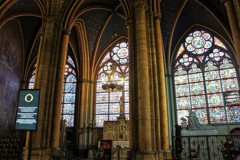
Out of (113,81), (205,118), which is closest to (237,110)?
(205,118)

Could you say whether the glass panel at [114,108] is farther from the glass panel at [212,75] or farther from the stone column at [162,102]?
the stone column at [162,102]

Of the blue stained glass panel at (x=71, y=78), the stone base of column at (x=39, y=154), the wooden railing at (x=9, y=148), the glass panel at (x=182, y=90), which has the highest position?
the blue stained glass panel at (x=71, y=78)

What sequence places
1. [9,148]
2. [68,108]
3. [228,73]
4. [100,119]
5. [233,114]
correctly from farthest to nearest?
[68,108] → [100,119] → [228,73] → [233,114] → [9,148]

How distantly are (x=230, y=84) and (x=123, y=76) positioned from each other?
7.92m

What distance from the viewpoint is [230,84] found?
16.7 m

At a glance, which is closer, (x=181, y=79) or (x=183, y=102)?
(x=183, y=102)

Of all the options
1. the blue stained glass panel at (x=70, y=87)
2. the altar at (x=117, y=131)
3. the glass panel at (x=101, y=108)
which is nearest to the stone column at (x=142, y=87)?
the altar at (x=117, y=131)

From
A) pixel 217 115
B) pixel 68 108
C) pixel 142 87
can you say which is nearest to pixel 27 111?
pixel 142 87

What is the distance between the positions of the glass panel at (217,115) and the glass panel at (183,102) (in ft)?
5.66

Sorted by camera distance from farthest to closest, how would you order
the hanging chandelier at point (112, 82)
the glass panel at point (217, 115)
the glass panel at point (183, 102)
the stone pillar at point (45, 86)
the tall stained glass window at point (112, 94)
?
the tall stained glass window at point (112, 94) → the glass panel at point (183, 102) → the glass panel at point (217, 115) → the hanging chandelier at point (112, 82) → the stone pillar at point (45, 86)

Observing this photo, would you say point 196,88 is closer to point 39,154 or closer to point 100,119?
point 100,119

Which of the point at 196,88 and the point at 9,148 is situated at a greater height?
the point at 196,88

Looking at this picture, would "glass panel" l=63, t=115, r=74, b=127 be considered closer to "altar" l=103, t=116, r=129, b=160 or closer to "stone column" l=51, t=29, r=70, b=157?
"altar" l=103, t=116, r=129, b=160

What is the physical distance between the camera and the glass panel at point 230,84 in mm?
16547
